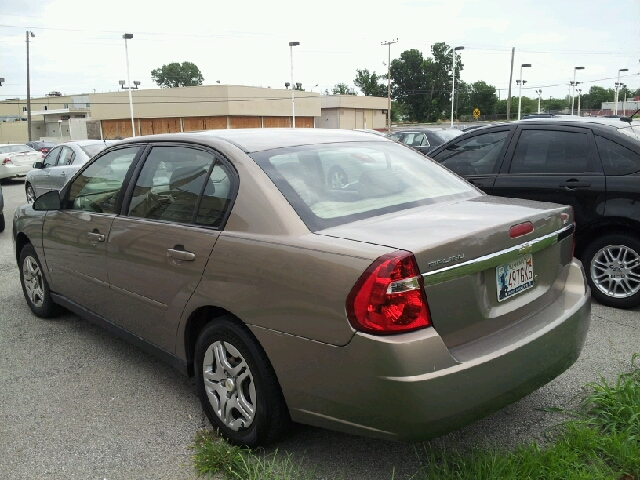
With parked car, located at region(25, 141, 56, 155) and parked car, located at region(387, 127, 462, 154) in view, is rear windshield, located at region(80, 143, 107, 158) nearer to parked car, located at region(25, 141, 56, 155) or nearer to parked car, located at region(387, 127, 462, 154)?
parked car, located at region(387, 127, 462, 154)

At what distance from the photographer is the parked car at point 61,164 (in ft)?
40.6

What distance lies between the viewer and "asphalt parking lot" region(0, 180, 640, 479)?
10.2 ft

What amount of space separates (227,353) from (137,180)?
4.88ft

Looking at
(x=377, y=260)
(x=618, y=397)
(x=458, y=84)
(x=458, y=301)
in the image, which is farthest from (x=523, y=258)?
(x=458, y=84)

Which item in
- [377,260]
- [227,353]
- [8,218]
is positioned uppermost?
[377,260]

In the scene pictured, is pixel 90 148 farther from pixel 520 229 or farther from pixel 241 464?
pixel 520 229

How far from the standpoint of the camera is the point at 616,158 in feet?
17.9

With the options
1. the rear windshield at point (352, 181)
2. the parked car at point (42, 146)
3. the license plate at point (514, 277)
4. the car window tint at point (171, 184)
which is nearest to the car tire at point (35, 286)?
the car window tint at point (171, 184)

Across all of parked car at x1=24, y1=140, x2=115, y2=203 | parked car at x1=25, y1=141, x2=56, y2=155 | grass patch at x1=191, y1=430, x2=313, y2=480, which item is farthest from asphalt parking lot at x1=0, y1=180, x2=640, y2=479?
parked car at x1=25, y1=141, x2=56, y2=155

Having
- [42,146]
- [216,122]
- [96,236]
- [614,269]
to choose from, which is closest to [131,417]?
[96,236]

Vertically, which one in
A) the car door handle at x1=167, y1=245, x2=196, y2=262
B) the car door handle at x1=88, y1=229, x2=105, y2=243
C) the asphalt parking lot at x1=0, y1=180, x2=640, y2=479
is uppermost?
the car door handle at x1=167, y1=245, x2=196, y2=262

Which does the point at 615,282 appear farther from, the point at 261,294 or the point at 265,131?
the point at 261,294

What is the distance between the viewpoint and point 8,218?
42.7ft

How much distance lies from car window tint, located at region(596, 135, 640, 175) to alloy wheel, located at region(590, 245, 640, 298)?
0.68m
